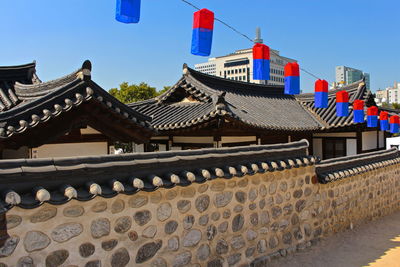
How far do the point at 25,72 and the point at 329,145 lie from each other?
530 inches

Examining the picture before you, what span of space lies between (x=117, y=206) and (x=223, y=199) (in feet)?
6.44

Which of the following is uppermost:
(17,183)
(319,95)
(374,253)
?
(319,95)

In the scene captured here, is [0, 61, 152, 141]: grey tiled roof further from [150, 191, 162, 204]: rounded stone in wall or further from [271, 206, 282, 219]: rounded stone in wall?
[271, 206, 282, 219]: rounded stone in wall

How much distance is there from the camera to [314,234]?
7770mm

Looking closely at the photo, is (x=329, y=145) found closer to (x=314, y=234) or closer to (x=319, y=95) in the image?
(x=319, y=95)

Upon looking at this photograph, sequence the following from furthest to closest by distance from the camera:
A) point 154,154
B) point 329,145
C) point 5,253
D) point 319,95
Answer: point 329,145, point 319,95, point 154,154, point 5,253

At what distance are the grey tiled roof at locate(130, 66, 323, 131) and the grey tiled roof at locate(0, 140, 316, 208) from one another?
16.0 ft

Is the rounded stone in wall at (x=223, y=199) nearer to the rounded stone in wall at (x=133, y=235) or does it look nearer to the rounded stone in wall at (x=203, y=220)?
the rounded stone in wall at (x=203, y=220)

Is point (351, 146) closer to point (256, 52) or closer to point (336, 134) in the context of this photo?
point (336, 134)

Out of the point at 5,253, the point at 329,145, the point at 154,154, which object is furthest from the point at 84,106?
the point at 329,145

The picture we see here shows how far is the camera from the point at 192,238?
531 cm

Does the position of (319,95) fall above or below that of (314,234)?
above

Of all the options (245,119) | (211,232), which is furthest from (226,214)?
(245,119)

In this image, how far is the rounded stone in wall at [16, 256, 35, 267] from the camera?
3.66 m
